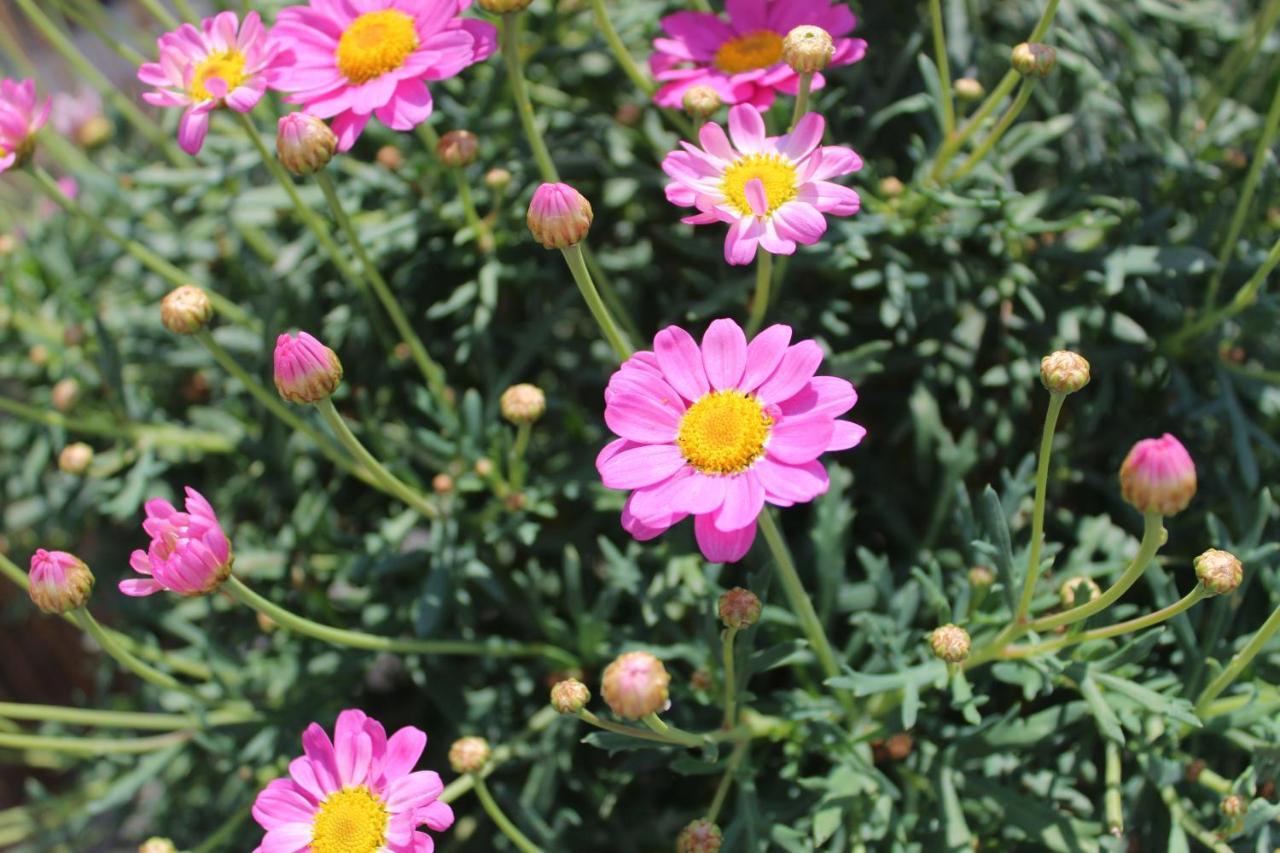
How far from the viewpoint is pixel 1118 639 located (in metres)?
→ 1.69

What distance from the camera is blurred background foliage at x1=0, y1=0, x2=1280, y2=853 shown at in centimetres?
168

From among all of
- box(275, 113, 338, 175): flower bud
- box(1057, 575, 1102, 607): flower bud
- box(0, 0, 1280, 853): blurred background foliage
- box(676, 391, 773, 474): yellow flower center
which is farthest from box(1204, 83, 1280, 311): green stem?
box(275, 113, 338, 175): flower bud

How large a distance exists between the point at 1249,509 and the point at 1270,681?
0.89 ft

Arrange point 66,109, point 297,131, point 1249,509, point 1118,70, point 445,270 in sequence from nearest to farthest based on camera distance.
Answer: point 297,131 < point 1249,509 < point 1118,70 < point 445,270 < point 66,109

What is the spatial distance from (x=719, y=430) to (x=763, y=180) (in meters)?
0.33

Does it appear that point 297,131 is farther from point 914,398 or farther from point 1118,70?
point 1118,70

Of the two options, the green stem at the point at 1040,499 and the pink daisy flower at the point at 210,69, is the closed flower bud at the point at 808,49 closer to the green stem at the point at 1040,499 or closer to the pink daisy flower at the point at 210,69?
the green stem at the point at 1040,499

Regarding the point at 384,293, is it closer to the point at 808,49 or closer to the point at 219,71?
the point at 219,71

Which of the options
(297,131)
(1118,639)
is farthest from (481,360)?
(1118,639)

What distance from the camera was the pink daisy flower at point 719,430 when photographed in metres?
1.28

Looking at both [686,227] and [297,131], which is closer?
[297,131]

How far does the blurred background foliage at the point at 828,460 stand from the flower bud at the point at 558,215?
0.52 m

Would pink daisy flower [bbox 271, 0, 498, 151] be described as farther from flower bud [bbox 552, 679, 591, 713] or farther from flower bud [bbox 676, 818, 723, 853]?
flower bud [bbox 676, 818, 723, 853]

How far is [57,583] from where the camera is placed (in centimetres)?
143
